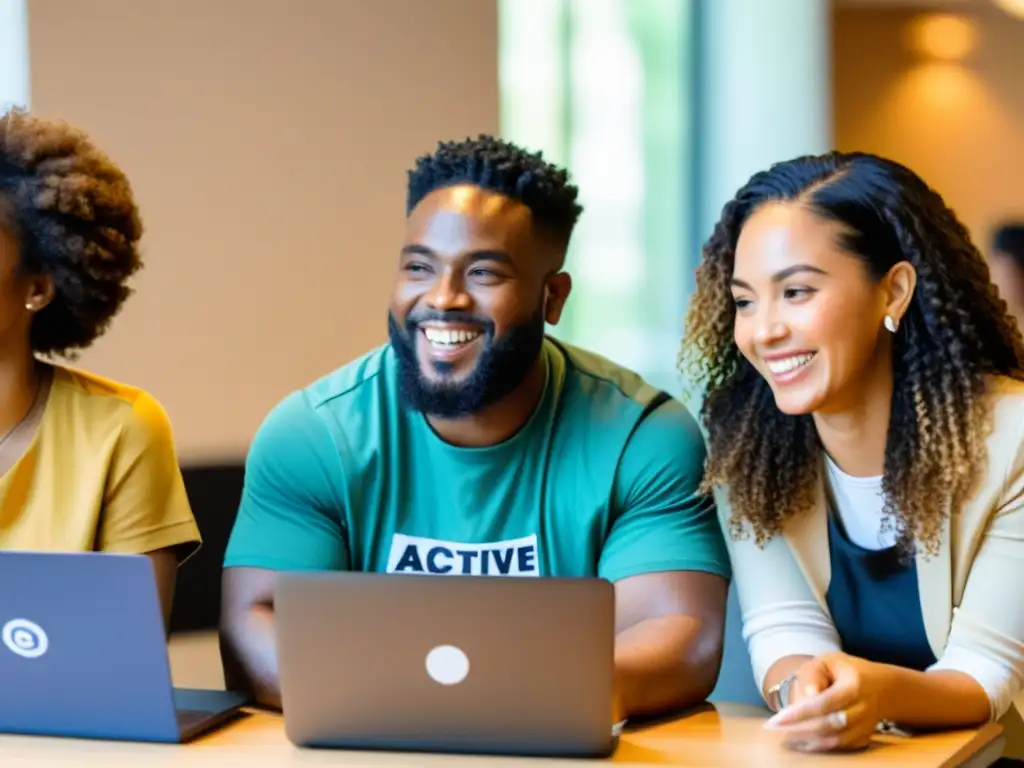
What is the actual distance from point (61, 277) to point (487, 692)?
0.96 metres

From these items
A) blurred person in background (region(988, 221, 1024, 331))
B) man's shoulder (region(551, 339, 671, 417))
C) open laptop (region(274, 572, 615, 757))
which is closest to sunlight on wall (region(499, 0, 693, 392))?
blurred person in background (region(988, 221, 1024, 331))

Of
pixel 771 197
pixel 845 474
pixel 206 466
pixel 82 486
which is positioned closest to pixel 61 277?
pixel 82 486

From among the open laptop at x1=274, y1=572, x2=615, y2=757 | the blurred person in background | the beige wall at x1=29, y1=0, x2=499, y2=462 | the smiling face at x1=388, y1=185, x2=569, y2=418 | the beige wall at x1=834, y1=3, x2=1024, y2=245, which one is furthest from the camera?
the beige wall at x1=834, y1=3, x2=1024, y2=245

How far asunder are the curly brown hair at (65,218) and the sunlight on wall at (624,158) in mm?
1757

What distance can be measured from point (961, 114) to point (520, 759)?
9.97 feet

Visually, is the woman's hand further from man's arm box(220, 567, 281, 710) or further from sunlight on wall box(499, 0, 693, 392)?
sunlight on wall box(499, 0, 693, 392)

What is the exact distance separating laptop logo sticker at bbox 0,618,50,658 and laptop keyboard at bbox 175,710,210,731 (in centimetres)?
17

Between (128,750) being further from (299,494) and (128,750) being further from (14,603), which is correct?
(299,494)

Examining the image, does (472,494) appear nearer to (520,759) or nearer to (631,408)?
(631,408)

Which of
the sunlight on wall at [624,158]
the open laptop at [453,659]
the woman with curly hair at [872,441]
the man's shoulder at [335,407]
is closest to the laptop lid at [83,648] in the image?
the open laptop at [453,659]

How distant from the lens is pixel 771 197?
6.12 feet

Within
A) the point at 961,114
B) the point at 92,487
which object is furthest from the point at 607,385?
the point at 961,114

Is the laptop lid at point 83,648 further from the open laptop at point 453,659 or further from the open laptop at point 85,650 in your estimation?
the open laptop at point 453,659

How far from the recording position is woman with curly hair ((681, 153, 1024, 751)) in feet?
5.82
